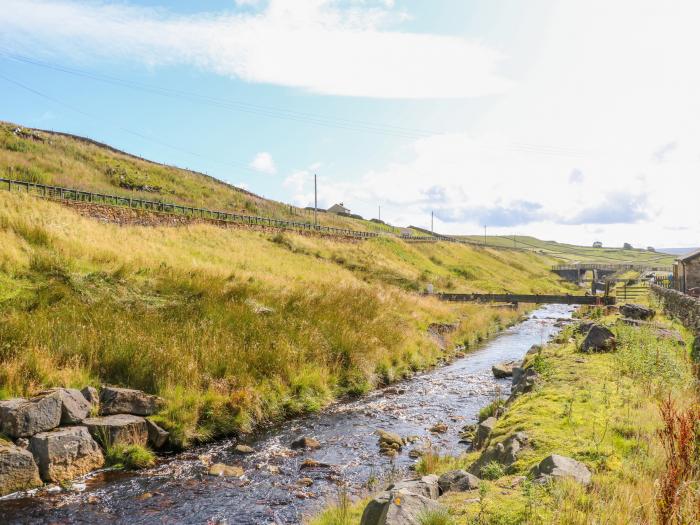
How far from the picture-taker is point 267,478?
9148mm

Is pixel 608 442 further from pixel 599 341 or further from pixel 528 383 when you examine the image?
pixel 599 341

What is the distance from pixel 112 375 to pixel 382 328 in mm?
11570

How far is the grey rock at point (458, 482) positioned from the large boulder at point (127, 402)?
6978 millimetres

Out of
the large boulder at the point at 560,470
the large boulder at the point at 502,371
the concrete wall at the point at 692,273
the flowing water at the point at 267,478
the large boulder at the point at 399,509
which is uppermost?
the concrete wall at the point at 692,273

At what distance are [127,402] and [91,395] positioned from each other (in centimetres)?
73

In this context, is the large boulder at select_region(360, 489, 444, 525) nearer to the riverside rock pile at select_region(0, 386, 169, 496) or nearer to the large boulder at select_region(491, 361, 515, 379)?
the riverside rock pile at select_region(0, 386, 169, 496)

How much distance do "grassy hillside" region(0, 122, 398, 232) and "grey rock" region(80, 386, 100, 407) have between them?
145 ft

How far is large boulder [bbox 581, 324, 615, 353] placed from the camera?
1347 centimetres

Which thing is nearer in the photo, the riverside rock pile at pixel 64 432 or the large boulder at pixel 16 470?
the large boulder at pixel 16 470

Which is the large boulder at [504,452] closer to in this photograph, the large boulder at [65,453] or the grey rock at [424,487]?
the grey rock at [424,487]

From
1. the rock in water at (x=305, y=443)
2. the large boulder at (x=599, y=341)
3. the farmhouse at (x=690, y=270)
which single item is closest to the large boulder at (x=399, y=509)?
the rock in water at (x=305, y=443)

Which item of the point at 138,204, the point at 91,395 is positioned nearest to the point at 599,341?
the point at 91,395

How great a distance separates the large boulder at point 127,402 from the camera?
10.4 meters

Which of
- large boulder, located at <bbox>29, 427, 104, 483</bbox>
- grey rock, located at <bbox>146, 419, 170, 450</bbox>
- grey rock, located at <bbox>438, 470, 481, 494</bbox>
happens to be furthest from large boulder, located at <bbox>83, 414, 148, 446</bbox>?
grey rock, located at <bbox>438, 470, 481, 494</bbox>
